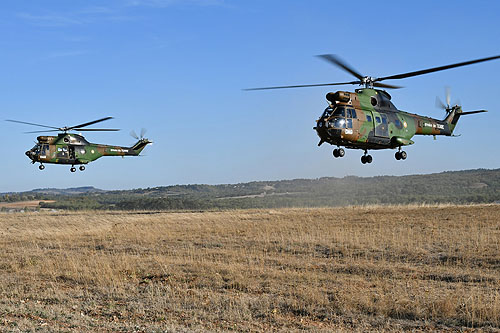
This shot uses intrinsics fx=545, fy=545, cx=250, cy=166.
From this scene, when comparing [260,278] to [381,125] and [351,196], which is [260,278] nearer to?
[381,125]

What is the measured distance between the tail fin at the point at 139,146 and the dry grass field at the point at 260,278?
62.2 ft

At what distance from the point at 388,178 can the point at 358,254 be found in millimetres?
96564

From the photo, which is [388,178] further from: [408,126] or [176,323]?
[176,323]

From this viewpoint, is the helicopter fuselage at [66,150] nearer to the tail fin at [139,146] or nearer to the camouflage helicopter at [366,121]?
the tail fin at [139,146]

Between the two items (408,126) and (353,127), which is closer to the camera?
(353,127)

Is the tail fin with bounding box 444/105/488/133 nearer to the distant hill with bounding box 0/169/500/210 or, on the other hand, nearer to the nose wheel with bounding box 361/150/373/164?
the nose wheel with bounding box 361/150/373/164

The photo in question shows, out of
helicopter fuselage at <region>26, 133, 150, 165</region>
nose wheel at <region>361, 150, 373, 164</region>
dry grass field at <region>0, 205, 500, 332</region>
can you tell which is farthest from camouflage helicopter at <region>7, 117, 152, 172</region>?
nose wheel at <region>361, 150, 373, 164</region>

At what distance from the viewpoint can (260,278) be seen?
15734 mm

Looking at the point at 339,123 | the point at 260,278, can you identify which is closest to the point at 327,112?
the point at 339,123

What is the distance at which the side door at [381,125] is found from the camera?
62.5 ft

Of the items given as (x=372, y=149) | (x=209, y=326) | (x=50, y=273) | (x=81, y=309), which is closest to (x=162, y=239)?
(x=50, y=273)

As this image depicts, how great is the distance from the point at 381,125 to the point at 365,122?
912 millimetres

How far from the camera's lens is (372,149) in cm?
1994

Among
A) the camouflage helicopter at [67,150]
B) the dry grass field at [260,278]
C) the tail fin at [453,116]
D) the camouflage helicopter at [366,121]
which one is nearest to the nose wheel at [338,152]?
the camouflage helicopter at [366,121]
